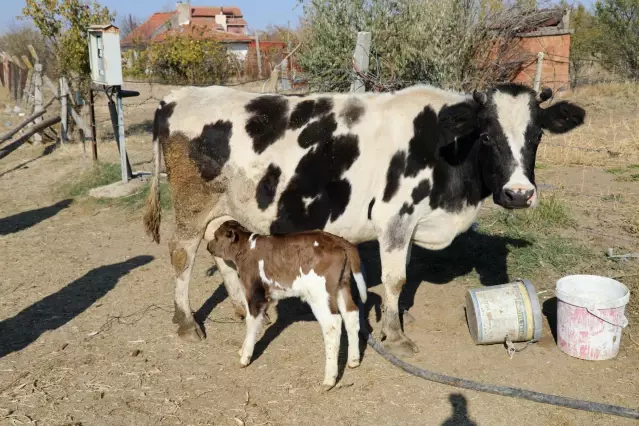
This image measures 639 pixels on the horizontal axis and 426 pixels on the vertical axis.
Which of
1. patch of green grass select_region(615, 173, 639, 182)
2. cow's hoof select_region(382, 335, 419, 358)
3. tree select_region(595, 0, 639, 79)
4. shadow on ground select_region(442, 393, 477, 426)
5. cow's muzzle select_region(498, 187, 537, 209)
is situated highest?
tree select_region(595, 0, 639, 79)

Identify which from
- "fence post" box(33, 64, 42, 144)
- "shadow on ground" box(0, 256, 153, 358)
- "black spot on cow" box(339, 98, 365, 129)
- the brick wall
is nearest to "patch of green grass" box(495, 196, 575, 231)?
"black spot on cow" box(339, 98, 365, 129)

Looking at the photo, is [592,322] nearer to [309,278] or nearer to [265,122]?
[309,278]

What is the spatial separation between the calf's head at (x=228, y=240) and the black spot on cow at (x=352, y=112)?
1.34m

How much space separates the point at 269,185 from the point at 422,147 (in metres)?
1.39

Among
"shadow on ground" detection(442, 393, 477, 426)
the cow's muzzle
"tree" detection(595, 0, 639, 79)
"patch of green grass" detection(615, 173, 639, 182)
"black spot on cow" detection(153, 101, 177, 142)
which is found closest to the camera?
"shadow on ground" detection(442, 393, 477, 426)

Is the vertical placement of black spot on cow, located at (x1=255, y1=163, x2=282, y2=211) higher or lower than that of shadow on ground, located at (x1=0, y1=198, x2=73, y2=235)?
higher

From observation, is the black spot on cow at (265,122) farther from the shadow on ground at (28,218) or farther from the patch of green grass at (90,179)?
the patch of green grass at (90,179)

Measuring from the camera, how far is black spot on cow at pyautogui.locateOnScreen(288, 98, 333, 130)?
5.23 m

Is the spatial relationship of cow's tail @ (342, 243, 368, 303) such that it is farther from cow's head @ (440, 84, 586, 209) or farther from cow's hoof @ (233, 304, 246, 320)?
cow's hoof @ (233, 304, 246, 320)

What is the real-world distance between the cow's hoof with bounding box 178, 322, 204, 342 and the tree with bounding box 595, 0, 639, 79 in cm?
2223

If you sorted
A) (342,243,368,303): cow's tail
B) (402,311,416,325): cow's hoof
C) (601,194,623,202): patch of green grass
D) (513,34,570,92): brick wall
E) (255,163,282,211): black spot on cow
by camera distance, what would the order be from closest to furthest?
1. (342,243,368,303): cow's tail
2. (255,163,282,211): black spot on cow
3. (402,311,416,325): cow's hoof
4. (601,194,623,202): patch of green grass
5. (513,34,570,92): brick wall

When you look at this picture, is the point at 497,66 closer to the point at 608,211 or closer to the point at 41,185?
the point at 608,211

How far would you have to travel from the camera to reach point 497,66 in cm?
1484

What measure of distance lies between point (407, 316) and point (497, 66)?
10874mm
